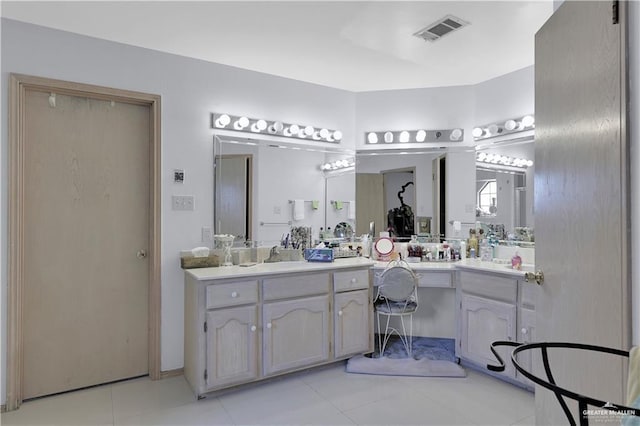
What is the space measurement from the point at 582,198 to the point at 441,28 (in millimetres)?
1624

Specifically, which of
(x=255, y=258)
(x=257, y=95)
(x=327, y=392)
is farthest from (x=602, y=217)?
(x=257, y=95)

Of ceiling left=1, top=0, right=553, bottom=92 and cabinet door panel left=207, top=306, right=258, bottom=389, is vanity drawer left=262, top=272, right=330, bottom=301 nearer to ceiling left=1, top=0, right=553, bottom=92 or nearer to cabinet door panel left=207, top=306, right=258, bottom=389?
cabinet door panel left=207, top=306, right=258, bottom=389

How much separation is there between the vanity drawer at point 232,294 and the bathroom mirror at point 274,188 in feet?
1.96

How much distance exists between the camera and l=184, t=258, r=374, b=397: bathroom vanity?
2443 mm

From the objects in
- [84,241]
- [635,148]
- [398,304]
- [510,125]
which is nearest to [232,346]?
[84,241]

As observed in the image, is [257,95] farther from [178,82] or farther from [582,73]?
[582,73]

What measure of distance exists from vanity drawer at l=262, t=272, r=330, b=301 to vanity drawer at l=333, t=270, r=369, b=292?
83 millimetres

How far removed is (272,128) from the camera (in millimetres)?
3240

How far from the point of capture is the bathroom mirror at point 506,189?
3094mm

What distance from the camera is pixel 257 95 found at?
3.19 metres

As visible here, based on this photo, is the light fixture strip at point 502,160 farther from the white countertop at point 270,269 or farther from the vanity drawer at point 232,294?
the vanity drawer at point 232,294

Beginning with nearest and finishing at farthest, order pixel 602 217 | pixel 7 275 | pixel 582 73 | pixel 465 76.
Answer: pixel 602 217, pixel 582 73, pixel 7 275, pixel 465 76

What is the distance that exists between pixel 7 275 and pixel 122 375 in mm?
1020

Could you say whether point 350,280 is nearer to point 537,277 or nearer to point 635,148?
point 537,277
